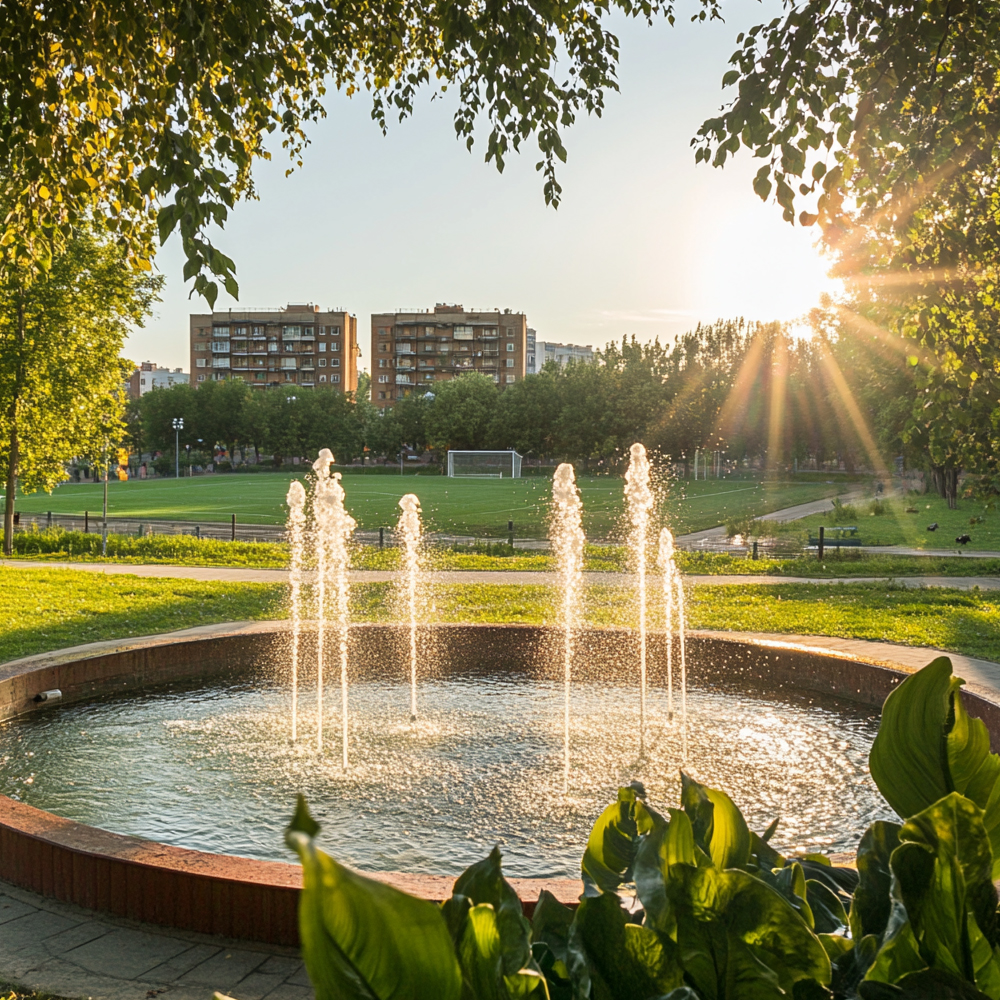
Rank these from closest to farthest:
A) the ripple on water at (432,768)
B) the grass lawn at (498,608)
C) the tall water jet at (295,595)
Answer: the ripple on water at (432,768) → the tall water jet at (295,595) → the grass lawn at (498,608)

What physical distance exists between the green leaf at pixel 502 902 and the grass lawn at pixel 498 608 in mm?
10988

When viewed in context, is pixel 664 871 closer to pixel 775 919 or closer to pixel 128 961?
pixel 775 919

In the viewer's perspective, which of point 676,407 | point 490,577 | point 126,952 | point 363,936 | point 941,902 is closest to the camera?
point 363,936

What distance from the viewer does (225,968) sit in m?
4.05

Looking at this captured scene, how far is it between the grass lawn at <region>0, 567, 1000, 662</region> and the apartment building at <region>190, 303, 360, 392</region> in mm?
128879

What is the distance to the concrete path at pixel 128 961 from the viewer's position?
3.82m

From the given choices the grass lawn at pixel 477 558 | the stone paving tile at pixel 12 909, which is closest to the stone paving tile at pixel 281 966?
the stone paving tile at pixel 12 909

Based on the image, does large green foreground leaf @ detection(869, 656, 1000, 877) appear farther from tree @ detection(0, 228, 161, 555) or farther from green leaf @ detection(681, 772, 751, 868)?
tree @ detection(0, 228, 161, 555)

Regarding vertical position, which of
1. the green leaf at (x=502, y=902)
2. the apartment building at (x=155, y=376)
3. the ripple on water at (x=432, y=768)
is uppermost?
the apartment building at (x=155, y=376)

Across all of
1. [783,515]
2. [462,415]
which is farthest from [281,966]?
[462,415]

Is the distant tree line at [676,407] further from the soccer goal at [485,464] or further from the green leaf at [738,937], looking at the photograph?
the green leaf at [738,937]

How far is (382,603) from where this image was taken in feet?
50.3

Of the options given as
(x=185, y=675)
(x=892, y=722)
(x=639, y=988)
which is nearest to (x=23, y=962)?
(x=639, y=988)

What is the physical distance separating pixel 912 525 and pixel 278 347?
12416cm
